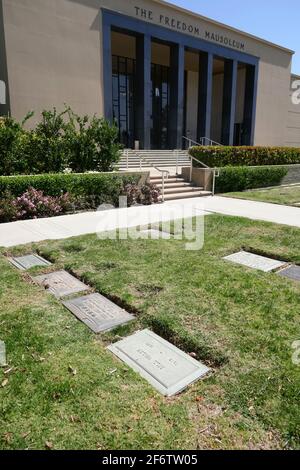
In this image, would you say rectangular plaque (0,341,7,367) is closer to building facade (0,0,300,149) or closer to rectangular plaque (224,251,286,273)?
rectangular plaque (224,251,286,273)

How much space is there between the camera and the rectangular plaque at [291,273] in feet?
14.9

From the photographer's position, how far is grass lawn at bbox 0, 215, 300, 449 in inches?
82.8

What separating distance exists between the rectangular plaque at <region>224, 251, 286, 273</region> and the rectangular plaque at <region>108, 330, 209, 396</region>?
233 cm

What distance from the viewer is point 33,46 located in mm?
13492

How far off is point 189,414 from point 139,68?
1774 centimetres

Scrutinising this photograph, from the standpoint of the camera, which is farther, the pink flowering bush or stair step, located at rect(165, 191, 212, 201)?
stair step, located at rect(165, 191, 212, 201)

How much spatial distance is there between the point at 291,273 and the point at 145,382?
2.94 m

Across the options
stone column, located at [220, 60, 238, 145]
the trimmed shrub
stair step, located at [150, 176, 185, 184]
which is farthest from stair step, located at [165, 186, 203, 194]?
stone column, located at [220, 60, 238, 145]

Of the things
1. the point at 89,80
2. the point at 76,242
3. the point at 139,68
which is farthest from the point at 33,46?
the point at 76,242

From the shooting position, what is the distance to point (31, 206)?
8.18 meters

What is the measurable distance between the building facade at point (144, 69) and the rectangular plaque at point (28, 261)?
10339mm

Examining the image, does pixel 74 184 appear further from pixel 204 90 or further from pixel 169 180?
pixel 204 90

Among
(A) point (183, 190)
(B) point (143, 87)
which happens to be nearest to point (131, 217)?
(A) point (183, 190)
